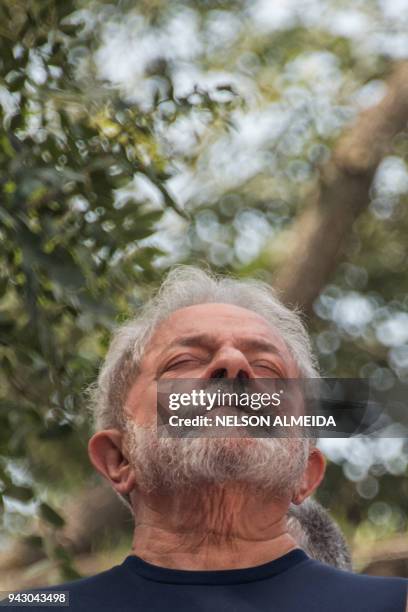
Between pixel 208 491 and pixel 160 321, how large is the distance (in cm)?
44

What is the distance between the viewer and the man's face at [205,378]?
5.95ft

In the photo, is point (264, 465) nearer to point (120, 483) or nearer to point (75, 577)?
point (120, 483)

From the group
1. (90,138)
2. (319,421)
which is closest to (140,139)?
(90,138)

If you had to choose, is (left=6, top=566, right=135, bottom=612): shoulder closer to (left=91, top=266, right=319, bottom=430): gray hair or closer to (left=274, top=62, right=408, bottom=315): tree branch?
(left=91, top=266, right=319, bottom=430): gray hair

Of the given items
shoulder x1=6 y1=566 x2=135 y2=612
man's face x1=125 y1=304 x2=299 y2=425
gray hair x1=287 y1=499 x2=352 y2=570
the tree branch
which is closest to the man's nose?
man's face x1=125 y1=304 x2=299 y2=425

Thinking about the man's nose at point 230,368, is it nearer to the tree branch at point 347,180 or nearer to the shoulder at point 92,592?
the shoulder at point 92,592

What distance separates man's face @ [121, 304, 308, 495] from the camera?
71.4 inches

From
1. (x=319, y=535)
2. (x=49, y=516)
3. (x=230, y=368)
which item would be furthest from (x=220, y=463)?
(x=49, y=516)

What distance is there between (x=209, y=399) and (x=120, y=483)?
0.92 feet

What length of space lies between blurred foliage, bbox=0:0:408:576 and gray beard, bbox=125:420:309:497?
468 mm

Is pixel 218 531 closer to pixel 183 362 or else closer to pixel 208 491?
pixel 208 491

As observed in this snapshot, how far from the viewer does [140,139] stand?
8.09 feet

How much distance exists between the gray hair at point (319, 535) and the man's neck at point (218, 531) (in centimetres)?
43

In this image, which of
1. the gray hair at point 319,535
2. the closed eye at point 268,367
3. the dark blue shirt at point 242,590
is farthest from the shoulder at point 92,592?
the gray hair at point 319,535
